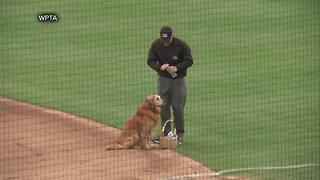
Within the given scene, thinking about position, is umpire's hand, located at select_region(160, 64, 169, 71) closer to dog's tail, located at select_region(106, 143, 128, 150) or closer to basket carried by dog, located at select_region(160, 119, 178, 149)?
basket carried by dog, located at select_region(160, 119, 178, 149)

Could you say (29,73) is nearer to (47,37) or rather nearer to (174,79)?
(47,37)

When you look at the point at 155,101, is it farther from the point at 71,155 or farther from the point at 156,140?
the point at 71,155

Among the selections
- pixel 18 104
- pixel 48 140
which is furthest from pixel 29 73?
pixel 48 140

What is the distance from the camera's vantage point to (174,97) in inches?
490

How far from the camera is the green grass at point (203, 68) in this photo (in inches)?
506

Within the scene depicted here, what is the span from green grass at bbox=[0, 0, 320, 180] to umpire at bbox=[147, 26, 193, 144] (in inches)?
21.8

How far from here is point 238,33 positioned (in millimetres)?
18656

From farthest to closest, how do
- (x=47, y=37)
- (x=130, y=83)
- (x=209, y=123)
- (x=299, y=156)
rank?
(x=47, y=37) < (x=130, y=83) < (x=209, y=123) < (x=299, y=156)

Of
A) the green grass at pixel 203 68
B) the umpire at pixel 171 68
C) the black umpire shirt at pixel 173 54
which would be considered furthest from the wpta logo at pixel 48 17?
the black umpire shirt at pixel 173 54

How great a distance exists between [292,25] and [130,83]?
17.3ft

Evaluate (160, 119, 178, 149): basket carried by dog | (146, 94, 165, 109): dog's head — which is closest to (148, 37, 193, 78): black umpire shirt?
(146, 94, 165, 109): dog's head

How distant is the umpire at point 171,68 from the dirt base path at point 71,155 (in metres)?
0.67

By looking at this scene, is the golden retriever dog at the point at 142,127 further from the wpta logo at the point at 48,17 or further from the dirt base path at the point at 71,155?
the wpta logo at the point at 48,17

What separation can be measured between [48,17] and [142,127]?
7.74 metres
